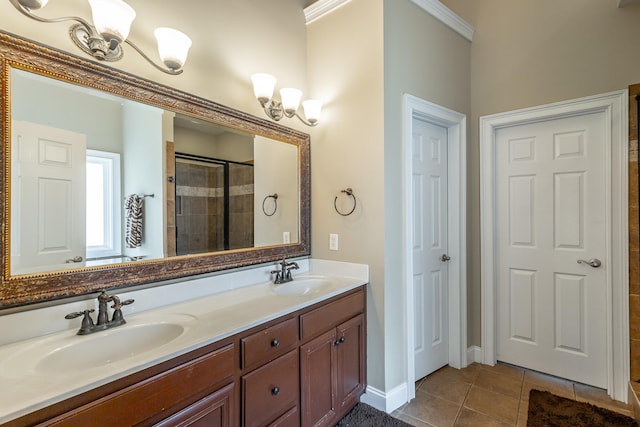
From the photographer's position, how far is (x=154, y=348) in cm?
115

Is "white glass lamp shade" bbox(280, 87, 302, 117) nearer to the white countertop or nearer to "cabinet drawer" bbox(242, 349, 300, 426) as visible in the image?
the white countertop

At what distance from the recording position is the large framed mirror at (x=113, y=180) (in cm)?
116

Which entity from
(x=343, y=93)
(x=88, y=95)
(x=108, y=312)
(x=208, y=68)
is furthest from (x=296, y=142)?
(x=108, y=312)

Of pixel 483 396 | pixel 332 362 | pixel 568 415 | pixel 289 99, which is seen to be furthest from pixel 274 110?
pixel 568 415

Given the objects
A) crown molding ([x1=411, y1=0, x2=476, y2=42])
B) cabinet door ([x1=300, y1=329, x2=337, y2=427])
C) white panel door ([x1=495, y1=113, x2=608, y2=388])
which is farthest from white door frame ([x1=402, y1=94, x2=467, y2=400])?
cabinet door ([x1=300, y1=329, x2=337, y2=427])

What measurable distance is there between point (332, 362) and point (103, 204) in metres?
1.46

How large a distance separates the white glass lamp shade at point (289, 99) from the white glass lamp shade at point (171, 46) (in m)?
0.71

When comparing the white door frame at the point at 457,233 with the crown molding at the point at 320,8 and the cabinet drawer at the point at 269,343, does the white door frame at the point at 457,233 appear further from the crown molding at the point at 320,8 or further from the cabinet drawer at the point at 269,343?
the cabinet drawer at the point at 269,343

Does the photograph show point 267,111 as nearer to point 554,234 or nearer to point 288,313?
point 288,313

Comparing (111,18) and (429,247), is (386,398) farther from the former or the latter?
(111,18)

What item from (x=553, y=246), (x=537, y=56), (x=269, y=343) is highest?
(x=537, y=56)

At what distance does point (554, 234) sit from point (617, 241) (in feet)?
1.21

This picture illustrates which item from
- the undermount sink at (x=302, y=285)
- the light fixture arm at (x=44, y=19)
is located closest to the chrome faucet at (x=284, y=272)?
the undermount sink at (x=302, y=285)

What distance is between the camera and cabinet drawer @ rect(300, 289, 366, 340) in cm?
162
